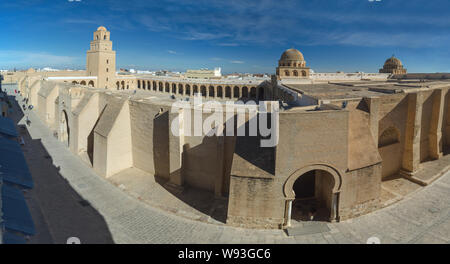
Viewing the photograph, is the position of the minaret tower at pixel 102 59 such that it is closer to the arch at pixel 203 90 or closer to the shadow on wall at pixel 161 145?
the arch at pixel 203 90

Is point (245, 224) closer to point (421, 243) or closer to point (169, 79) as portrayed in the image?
point (421, 243)

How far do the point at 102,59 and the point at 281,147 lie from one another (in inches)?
1327

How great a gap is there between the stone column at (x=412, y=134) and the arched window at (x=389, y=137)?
71 centimetres

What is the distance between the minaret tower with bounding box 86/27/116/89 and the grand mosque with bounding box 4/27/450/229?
1511 centimetres

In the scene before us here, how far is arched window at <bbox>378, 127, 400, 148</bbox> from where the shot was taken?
15.2m

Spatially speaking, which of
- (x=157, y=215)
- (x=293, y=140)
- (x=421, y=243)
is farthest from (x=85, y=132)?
(x=421, y=243)

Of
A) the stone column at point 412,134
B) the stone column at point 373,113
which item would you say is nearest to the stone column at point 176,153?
the stone column at point 373,113

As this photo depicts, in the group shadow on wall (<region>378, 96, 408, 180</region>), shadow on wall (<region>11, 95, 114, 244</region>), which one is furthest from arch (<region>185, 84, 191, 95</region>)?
shadow on wall (<region>378, 96, 408, 180</region>)

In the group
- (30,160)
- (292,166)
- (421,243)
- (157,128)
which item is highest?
(157,128)

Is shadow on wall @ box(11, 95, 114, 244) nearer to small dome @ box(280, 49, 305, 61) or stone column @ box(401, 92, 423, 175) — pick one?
stone column @ box(401, 92, 423, 175)

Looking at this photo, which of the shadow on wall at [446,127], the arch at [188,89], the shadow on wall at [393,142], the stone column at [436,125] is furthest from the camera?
the arch at [188,89]

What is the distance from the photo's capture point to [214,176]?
13469mm

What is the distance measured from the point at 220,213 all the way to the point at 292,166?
3803 millimetres

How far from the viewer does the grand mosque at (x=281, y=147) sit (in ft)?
35.0
